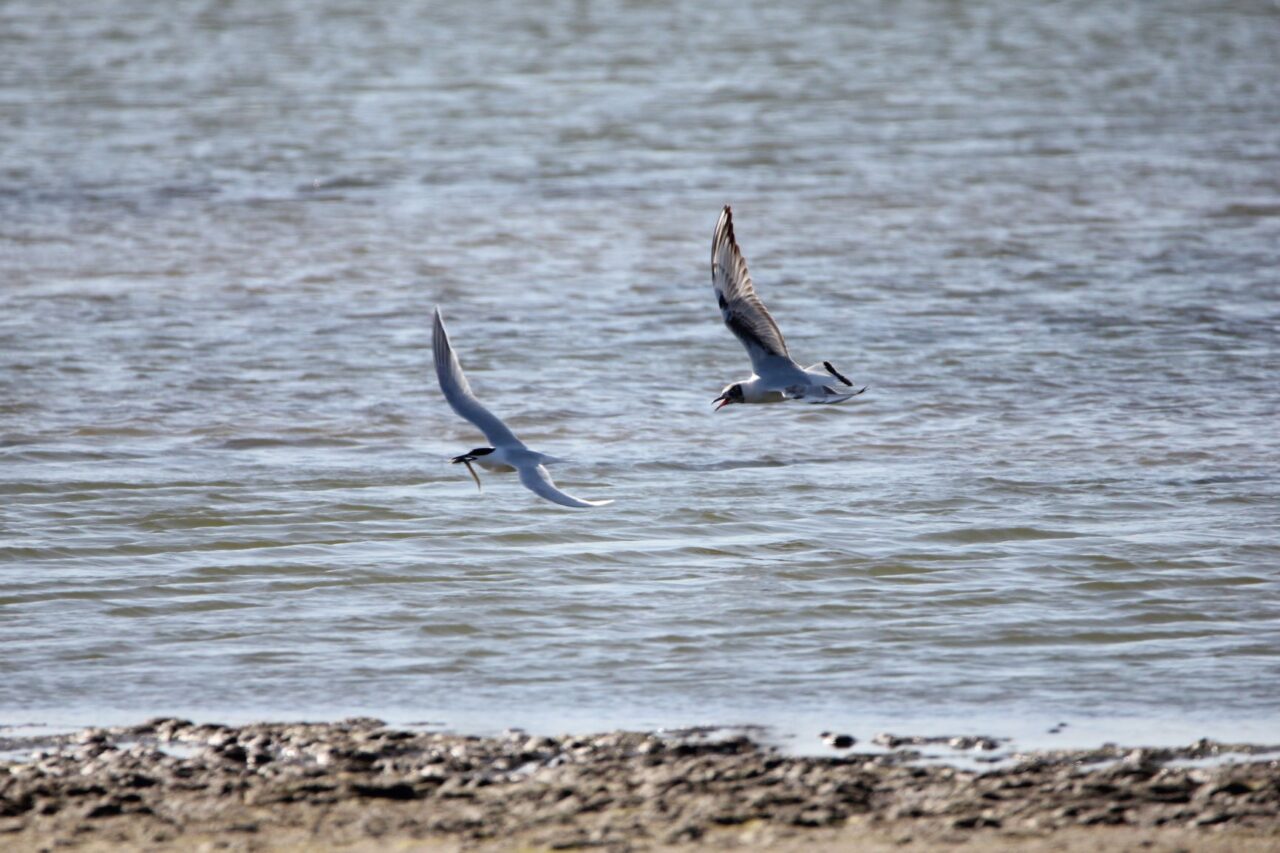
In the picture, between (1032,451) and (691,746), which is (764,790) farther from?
(1032,451)

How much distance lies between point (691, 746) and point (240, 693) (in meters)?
1.95

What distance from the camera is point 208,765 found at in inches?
267

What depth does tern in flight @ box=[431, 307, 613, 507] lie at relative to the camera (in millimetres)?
8523

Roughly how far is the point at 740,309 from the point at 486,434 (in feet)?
6.03

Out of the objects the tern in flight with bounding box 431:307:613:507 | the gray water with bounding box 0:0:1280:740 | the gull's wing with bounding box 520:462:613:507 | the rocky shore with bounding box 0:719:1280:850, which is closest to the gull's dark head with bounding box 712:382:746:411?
the gray water with bounding box 0:0:1280:740

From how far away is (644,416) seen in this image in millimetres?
12828

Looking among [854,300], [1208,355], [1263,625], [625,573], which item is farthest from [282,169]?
[1263,625]

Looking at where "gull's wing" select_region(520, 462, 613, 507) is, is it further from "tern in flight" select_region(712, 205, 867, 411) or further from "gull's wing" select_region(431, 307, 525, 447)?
"tern in flight" select_region(712, 205, 867, 411)

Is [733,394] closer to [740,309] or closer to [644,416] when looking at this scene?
[740,309]

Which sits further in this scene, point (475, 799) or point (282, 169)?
point (282, 169)

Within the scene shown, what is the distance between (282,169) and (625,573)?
54.5 ft

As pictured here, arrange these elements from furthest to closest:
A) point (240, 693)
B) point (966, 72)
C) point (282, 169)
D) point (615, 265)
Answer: point (966, 72) → point (282, 169) → point (615, 265) → point (240, 693)

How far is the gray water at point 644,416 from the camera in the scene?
806 centimetres

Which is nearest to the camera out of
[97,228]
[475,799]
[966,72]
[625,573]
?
[475,799]
